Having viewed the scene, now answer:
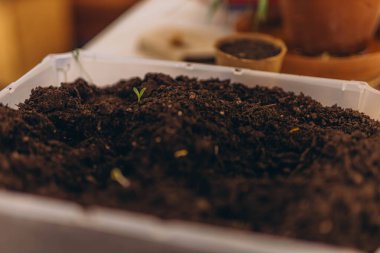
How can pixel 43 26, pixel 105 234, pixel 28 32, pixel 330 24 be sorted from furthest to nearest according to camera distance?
pixel 43 26, pixel 28 32, pixel 330 24, pixel 105 234

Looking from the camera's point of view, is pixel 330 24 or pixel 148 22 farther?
pixel 148 22

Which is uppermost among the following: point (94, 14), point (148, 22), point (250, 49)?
point (250, 49)

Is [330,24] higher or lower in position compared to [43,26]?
higher

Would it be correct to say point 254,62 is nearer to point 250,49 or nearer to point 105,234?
point 250,49

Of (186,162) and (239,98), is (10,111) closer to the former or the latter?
(186,162)

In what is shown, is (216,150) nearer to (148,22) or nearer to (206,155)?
(206,155)

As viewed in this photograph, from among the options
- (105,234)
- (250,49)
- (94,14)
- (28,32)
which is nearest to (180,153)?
(105,234)

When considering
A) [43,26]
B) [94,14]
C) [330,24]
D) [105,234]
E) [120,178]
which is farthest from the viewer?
[94,14]

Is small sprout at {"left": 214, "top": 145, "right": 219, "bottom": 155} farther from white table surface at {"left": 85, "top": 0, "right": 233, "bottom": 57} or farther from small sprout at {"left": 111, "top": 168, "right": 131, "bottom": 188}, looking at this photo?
white table surface at {"left": 85, "top": 0, "right": 233, "bottom": 57}

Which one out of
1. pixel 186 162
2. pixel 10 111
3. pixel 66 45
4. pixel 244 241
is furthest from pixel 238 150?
pixel 66 45
